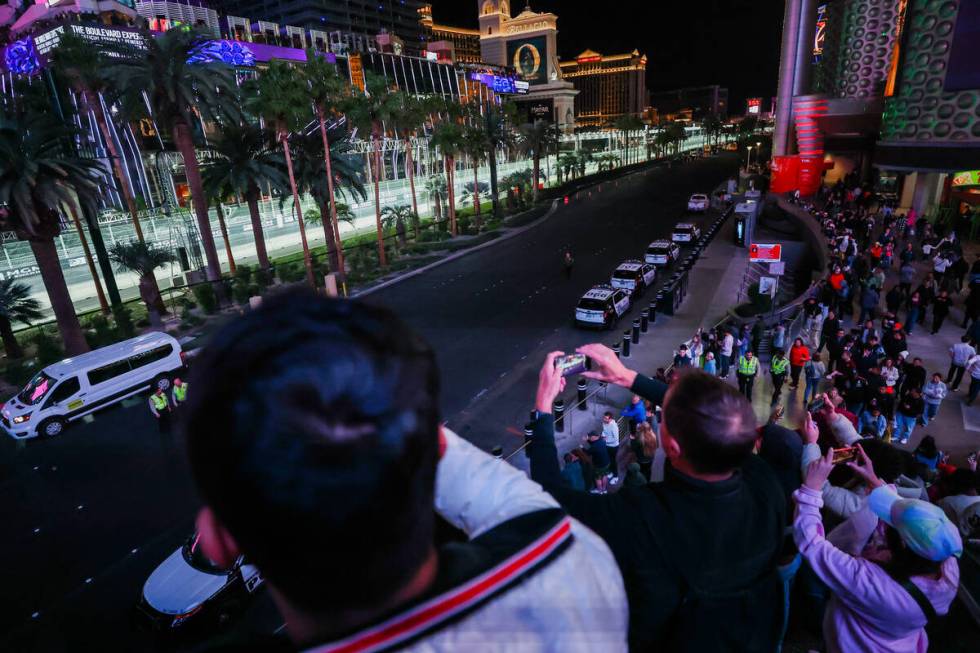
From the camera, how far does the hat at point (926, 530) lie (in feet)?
Answer: 8.54

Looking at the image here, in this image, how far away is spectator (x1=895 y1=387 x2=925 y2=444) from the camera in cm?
994

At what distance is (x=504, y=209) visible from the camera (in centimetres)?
5347

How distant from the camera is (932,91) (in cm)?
2780

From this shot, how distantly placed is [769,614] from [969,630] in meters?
2.46

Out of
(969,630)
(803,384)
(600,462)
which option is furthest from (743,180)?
(969,630)

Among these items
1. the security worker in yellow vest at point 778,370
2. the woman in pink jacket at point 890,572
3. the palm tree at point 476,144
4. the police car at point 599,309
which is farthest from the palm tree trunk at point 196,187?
the woman in pink jacket at point 890,572

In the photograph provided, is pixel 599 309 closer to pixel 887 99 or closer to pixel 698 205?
pixel 887 99

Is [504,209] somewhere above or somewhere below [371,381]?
below

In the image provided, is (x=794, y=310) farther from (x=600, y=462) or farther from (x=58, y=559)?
(x=58, y=559)

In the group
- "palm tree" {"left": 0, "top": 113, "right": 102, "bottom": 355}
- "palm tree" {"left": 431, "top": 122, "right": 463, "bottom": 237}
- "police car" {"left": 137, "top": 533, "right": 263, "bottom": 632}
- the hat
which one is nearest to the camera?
the hat

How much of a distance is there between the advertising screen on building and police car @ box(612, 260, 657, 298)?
17563mm

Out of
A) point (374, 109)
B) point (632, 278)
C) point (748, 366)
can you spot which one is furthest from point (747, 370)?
point (374, 109)

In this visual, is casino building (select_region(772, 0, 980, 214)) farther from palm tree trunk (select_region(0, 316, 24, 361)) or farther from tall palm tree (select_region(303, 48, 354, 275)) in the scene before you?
palm tree trunk (select_region(0, 316, 24, 361))

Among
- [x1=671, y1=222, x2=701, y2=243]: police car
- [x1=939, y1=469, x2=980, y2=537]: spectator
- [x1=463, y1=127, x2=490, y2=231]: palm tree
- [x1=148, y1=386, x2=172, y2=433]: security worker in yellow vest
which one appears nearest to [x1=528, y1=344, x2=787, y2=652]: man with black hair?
[x1=939, y1=469, x2=980, y2=537]: spectator
